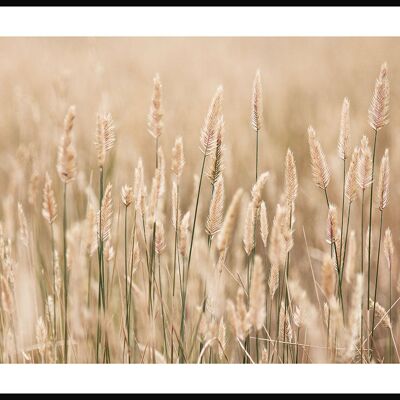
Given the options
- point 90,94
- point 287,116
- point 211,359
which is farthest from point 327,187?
point 90,94

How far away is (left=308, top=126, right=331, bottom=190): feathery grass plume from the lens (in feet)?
4.75

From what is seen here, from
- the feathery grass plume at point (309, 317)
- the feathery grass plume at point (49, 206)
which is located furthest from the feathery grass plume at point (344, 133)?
the feathery grass plume at point (49, 206)

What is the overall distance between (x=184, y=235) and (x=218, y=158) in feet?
0.65

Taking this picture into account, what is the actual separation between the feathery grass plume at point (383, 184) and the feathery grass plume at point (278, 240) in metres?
0.23

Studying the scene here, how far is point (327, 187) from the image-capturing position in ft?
4.96

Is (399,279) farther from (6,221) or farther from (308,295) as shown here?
(6,221)

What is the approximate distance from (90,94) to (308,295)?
716 mm

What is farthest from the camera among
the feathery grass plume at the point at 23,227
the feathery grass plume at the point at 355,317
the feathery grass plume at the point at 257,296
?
the feathery grass plume at the point at 23,227

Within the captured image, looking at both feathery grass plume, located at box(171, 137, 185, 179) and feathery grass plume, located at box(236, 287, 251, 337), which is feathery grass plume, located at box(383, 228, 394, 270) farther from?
feathery grass plume, located at box(171, 137, 185, 179)

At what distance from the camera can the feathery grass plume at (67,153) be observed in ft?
4.34

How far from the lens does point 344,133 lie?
4.79ft

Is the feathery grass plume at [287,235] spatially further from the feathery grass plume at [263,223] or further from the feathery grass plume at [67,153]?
the feathery grass plume at [67,153]

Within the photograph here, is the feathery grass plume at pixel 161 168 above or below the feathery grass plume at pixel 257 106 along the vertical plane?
below
